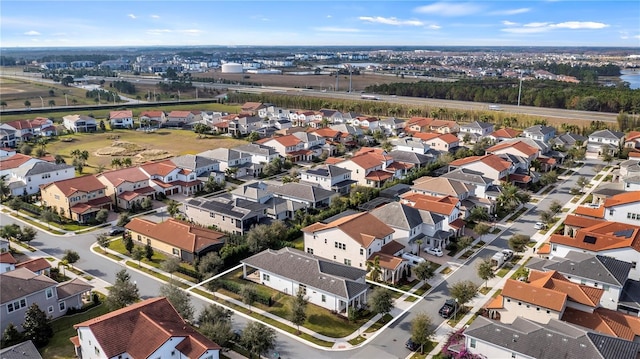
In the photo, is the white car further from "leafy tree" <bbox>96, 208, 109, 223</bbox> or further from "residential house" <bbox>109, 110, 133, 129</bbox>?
"residential house" <bbox>109, 110, 133, 129</bbox>

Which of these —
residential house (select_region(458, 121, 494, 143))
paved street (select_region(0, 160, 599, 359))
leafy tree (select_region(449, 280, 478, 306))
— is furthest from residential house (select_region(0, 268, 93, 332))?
residential house (select_region(458, 121, 494, 143))

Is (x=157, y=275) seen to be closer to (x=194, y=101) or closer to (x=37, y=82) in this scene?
(x=194, y=101)

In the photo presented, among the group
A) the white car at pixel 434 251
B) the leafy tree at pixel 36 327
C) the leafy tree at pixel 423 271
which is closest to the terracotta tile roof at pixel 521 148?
the white car at pixel 434 251

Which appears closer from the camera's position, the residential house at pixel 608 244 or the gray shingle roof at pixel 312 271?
the gray shingle roof at pixel 312 271

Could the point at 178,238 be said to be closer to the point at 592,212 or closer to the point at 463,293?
the point at 463,293

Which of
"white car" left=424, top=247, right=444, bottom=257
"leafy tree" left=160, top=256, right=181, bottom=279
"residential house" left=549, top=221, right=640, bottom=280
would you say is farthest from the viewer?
"white car" left=424, top=247, right=444, bottom=257

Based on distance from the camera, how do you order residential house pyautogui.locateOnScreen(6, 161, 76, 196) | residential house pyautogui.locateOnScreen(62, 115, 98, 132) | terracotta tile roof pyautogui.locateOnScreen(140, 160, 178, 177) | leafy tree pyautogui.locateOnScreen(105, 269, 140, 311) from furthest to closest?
residential house pyautogui.locateOnScreen(62, 115, 98, 132) → terracotta tile roof pyautogui.locateOnScreen(140, 160, 178, 177) → residential house pyautogui.locateOnScreen(6, 161, 76, 196) → leafy tree pyautogui.locateOnScreen(105, 269, 140, 311)

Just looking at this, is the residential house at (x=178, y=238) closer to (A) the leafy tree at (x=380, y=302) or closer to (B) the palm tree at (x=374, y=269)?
(B) the palm tree at (x=374, y=269)

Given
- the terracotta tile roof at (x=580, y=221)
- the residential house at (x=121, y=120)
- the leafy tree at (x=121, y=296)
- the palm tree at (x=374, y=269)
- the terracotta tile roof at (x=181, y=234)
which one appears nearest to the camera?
the leafy tree at (x=121, y=296)
